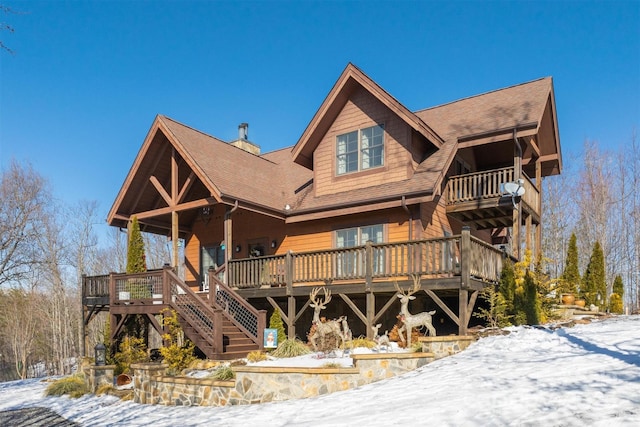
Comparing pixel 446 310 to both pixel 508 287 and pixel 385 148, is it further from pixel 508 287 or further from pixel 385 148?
pixel 385 148

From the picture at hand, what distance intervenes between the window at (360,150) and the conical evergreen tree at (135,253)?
7.51 m

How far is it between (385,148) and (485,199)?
11.6 ft

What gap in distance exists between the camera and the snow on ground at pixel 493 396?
6.09m

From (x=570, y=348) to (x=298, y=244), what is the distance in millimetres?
10073

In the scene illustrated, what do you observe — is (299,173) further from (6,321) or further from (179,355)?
(6,321)

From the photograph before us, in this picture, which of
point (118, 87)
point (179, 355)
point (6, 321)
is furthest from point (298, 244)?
point (6, 321)

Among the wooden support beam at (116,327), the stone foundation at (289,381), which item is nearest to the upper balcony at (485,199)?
the stone foundation at (289,381)

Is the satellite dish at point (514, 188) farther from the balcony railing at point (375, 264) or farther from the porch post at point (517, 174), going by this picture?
the balcony railing at point (375, 264)

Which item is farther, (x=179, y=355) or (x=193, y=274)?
(x=193, y=274)

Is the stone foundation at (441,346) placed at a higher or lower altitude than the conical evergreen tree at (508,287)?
lower

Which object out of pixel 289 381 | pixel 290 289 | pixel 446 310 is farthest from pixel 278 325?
pixel 289 381

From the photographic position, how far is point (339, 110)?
17.4 meters

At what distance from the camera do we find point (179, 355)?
1205cm

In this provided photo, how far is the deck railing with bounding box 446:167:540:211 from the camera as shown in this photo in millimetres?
15453
